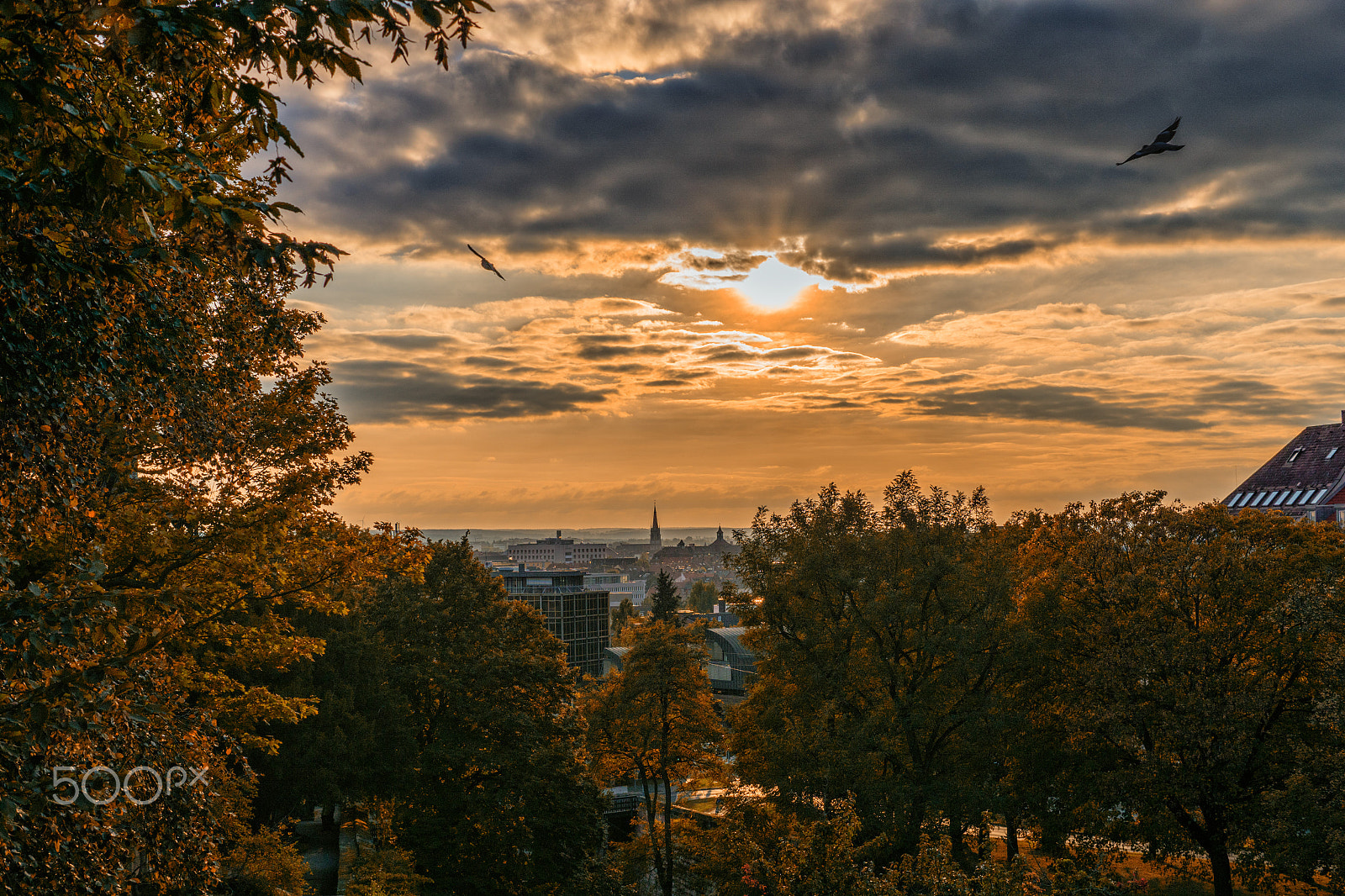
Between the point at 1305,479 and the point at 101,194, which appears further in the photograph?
the point at 1305,479

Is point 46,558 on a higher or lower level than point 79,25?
lower

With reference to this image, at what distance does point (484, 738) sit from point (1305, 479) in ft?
303

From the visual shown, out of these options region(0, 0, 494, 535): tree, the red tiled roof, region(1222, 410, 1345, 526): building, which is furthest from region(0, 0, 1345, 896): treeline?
the red tiled roof

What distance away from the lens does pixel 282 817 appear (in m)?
35.1

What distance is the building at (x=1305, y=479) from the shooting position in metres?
83.5

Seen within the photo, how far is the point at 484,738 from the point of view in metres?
27.8

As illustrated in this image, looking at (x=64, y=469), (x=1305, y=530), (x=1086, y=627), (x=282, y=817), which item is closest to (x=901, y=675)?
(x=1086, y=627)

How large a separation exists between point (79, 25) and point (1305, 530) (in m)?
36.1

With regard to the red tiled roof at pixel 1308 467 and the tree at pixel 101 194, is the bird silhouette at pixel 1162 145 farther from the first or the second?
the red tiled roof at pixel 1308 467

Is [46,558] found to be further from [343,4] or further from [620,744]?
[620,744]

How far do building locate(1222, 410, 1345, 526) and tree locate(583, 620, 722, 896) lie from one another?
70163 millimetres

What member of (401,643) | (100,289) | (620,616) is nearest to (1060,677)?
(401,643)

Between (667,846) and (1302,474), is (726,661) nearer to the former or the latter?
(667,846)

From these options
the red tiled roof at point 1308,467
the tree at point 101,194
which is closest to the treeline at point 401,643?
the tree at point 101,194
